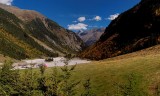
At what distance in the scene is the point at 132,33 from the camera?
111 m

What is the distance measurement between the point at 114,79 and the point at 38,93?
1821 centimetres

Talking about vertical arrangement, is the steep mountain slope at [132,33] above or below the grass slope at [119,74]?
above

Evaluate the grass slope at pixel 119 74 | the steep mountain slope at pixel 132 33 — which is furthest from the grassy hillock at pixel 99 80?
the steep mountain slope at pixel 132 33

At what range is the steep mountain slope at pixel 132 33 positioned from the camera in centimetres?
9856

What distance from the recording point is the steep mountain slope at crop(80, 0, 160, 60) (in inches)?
3880

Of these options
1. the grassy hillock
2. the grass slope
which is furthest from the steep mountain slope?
the grassy hillock

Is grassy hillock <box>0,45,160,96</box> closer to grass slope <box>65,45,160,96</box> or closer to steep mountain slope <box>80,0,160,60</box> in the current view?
grass slope <box>65,45,160,96</box>

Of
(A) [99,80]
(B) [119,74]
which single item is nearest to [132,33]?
(B) [119,74]

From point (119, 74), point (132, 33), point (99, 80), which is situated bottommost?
point (99, 80)

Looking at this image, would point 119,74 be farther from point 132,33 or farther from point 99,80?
point 132,33

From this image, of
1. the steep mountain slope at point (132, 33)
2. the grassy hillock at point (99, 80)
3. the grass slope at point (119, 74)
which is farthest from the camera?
the steep mountain slope at point (132, 33)

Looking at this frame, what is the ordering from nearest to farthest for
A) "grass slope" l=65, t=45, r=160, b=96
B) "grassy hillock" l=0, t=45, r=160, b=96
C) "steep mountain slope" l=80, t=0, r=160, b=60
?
1. "grassy hillock" l=0, t=45, r=160, b=96
2. "grass slope" l=65, t=45, r=160, b=96
3. "steep mountain slope" l=80, t=0, r=160, b=60

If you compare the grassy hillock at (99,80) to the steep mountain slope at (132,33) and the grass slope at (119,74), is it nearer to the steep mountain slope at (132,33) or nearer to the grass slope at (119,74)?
the grass slope at (119,74)

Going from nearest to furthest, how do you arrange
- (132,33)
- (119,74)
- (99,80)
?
(99,80), (119,74), (132,33)
